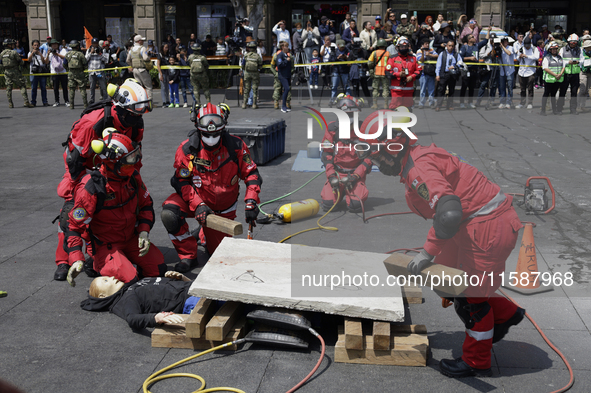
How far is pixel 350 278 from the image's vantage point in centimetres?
469

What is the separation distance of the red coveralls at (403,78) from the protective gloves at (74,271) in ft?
31.5

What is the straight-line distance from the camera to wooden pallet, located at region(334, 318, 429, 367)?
412 centimetres

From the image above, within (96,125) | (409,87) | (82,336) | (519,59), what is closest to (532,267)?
(82,336)

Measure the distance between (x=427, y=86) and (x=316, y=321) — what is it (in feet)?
44.7

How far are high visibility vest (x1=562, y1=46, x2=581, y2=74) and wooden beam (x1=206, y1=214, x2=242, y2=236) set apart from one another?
13239 millimetres

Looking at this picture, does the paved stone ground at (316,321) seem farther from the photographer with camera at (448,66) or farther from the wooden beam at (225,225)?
the photographer with camera at (448,66)

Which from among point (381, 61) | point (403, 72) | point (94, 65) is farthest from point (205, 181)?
point (94, 65)

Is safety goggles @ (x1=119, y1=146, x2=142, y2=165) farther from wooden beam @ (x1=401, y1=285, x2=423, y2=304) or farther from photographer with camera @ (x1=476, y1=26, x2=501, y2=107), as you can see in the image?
photographer with camera @ (x1=476, y1=26, x2=501, y2=107)

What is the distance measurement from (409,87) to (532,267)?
8.87 m

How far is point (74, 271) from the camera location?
5.04 metres

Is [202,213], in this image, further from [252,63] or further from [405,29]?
[405,29]

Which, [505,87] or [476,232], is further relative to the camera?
[505,87]

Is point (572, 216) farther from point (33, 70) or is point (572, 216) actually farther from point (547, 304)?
point (33, 70)

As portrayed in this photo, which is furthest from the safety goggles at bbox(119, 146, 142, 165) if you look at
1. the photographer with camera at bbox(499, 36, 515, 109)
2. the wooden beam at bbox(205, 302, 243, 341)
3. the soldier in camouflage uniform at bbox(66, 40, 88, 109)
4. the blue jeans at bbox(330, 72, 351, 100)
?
the photographer with camera at bbox(499, 36, 515, 109)
